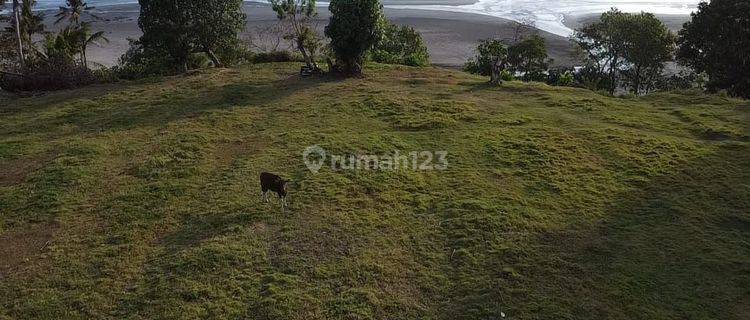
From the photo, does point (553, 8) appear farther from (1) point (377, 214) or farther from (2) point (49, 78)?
(1) point (377, 214)

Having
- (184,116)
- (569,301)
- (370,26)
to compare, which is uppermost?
(370,26)

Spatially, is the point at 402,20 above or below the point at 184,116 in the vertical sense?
above

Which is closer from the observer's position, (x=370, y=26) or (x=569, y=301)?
(x=569, y=301)

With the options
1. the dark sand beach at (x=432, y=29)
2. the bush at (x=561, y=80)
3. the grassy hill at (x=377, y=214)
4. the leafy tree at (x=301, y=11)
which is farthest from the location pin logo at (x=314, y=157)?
the dark sand beach at (x=432, y=29)

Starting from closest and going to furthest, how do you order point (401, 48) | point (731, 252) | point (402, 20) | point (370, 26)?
point (731, 252) < point (370, 26) < point (401, 48) < point (402, 20)

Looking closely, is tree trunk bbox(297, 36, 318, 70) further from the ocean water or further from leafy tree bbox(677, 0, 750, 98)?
the ocean water

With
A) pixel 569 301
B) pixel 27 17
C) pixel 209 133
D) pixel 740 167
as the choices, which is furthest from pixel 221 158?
pixel 27 17

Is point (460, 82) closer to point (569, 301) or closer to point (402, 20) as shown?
point (569, 301)
